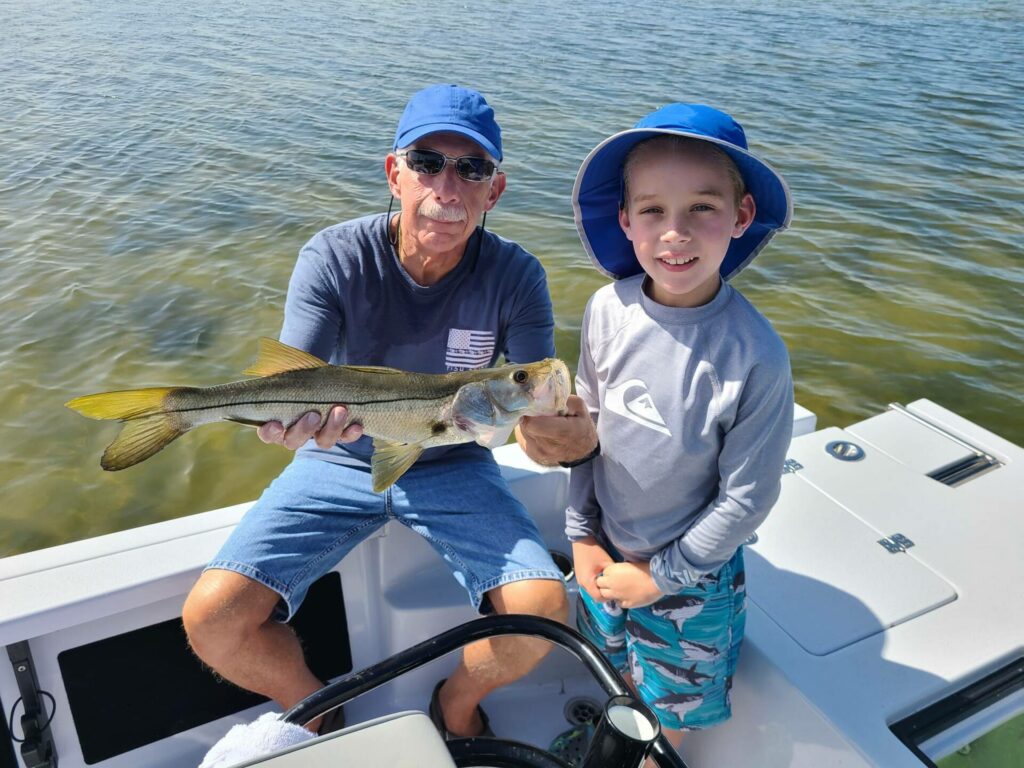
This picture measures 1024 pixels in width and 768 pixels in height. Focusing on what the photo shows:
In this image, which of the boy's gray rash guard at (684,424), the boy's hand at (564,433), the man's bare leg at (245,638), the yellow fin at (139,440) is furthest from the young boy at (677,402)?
the yellow fin at (139,440)

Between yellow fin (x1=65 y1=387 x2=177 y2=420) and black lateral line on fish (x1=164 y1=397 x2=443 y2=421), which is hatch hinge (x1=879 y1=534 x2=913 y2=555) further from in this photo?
yellow fin (x1=65 y1=387 x2=177 y2=420)

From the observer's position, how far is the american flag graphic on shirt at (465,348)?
2975mm

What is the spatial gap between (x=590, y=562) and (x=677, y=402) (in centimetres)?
65

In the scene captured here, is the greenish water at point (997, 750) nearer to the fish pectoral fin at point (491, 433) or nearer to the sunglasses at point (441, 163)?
the fish pectoral fin at point (491, 433)

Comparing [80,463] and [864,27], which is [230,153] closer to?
[80,463]

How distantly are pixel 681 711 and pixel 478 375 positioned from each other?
1.19 meters

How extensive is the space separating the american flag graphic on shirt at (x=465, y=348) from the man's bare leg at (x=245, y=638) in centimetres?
108

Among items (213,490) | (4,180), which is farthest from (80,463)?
(4,180)

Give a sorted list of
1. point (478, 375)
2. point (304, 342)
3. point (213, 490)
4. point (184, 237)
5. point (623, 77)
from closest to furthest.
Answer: point (478, 375) < point (304, 342) < point (213, 490) < point (184, 237) < point (623, 77)

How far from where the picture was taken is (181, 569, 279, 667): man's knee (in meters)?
2.36

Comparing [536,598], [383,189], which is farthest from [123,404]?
[383,189]

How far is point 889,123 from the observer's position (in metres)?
12.1

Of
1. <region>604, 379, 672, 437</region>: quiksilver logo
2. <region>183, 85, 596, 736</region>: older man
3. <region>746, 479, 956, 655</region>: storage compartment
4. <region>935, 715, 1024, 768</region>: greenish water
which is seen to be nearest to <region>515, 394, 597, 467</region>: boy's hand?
<region>183, 85, 596, 736</region>: older man

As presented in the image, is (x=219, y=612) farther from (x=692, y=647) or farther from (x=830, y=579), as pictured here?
(x=830, y=579)
